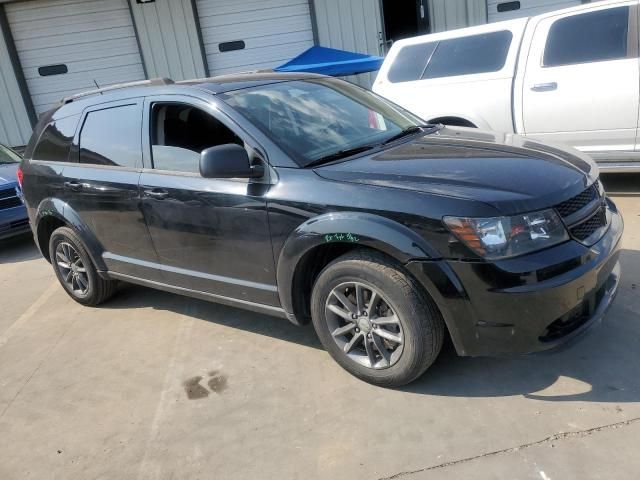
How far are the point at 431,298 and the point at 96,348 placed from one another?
8.53ft

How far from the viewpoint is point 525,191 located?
263 cm

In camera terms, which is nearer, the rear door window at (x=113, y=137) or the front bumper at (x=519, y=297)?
the front bumper at (x=519, y=297)

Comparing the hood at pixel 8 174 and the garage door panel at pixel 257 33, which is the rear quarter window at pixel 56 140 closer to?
the hood at pixel 8 174

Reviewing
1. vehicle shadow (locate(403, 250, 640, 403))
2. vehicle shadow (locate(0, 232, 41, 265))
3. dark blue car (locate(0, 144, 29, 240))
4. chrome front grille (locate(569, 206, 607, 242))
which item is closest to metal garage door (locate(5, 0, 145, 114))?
vehicle shadow (locate(0, 232, 41, 265))

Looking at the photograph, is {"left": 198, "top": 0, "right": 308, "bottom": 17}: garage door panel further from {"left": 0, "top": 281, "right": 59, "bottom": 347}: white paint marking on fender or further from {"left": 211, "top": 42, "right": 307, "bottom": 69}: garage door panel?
{"left": 0, "top": 281, "right": 59, "bottom": 347}: white paint marking on fender

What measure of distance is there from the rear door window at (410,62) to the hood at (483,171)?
3375mm

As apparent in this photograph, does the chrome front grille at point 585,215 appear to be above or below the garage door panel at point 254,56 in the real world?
below

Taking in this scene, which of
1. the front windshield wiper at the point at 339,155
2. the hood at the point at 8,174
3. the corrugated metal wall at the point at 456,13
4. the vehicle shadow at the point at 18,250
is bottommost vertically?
the vehicle shadow at the point at 18,250

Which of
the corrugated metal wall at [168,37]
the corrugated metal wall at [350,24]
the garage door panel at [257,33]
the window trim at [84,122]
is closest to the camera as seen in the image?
the window trim at [84,122]

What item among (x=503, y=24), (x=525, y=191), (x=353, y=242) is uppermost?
(x=503, y=24)

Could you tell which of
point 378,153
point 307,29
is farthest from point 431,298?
point 307,29

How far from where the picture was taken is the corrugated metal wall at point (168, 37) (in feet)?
35.5

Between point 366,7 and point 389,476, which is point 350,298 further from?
point 366,7

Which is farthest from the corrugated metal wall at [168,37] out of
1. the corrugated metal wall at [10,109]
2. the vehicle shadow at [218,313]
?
the vehicle shadow at [218,313]
